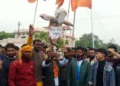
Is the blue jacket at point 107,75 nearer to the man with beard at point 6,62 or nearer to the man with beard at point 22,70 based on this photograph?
the man with beard at point 22,70

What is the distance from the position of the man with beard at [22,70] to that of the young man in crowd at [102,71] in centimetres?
194

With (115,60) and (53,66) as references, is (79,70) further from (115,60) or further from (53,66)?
(115,60)

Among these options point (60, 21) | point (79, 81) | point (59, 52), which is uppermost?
point (60, 21)

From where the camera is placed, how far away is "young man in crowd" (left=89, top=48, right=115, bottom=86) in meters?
8.24

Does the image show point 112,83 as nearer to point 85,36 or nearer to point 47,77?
point 47,77

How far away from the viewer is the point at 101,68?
838cm

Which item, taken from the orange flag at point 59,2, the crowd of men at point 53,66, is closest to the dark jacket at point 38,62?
the crowd of men at point 53,66

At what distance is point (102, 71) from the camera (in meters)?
8.38

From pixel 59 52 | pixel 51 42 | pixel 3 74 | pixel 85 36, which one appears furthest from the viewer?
pixel 85 36

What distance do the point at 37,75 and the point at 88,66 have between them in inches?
57.5

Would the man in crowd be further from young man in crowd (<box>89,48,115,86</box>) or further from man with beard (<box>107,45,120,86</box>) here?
man with beard (<box>107,45,120,86</box>)

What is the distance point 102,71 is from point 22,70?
2.22 m

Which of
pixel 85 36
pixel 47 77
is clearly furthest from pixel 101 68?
pixel 85 36

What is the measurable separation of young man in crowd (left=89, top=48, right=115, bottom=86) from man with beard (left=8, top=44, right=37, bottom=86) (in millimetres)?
Answer: 1943
